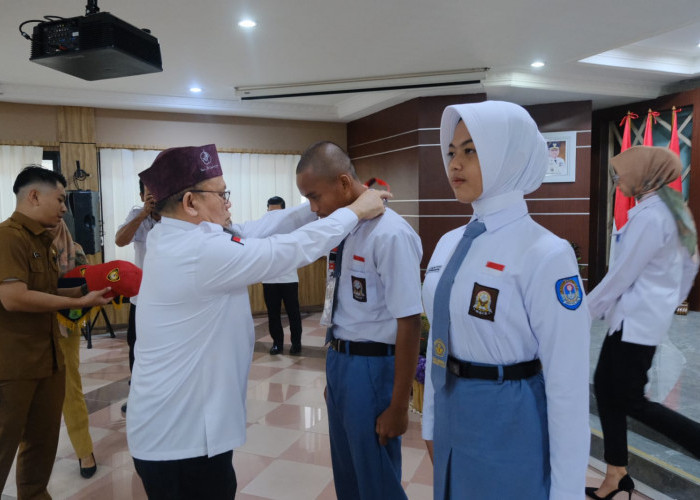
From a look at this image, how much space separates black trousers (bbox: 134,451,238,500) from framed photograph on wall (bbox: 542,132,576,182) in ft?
20.3

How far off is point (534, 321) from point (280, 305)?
418 centimetres

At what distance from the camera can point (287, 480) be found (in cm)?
262

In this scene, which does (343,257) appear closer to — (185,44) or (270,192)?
(185,44)

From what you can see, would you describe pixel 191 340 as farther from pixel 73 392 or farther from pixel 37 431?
pixel 73 392

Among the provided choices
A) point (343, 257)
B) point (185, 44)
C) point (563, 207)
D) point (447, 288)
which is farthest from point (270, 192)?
point (447, 288)

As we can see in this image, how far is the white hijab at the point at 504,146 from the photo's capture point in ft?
3.67

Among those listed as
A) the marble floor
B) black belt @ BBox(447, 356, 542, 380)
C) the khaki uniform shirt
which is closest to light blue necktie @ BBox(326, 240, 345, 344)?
black belt @ BBox(447, 356, 542, 380)

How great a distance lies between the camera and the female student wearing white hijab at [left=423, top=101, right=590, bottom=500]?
3.42ft

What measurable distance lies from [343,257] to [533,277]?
2.58 ft

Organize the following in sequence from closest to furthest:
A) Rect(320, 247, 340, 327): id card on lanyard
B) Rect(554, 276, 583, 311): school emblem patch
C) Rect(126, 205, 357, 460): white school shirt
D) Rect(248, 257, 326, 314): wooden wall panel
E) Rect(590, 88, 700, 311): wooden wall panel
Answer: Rect(554, 276, 583, 311): school emblem patch < Rect(126, 205, 357, 460): white school shirt < Rect(320, 247, 340, 327): id card on lanyard < Rect(590, 88, 700, 311): wooden wall panel < Rect(248, 257, 326, 314): wooden wall panel

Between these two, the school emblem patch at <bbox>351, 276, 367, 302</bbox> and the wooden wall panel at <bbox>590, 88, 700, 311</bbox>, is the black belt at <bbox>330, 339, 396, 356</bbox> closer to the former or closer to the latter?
the school emblem patch at <bbox>351, 276, 367, 302</bbox>

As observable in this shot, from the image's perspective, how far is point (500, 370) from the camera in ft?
3.62

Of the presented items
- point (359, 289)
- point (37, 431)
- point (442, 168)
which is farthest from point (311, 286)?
point (359, 289)

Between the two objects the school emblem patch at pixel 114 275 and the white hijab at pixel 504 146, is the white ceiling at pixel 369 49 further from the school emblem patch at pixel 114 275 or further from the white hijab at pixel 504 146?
the white hijab at pixel 504 146
